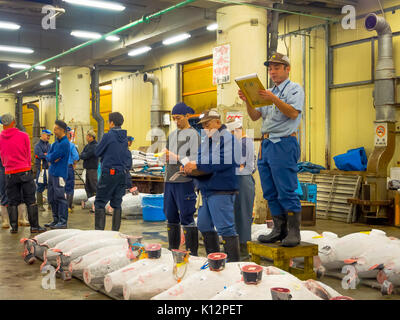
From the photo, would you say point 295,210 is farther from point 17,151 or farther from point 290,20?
point 290,20

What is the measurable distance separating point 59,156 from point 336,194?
Answer: 536 centimetres

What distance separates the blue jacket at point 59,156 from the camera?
727 centimetres

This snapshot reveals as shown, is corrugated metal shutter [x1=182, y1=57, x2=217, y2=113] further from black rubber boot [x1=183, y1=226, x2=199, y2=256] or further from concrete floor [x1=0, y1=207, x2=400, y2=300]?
black rubber boot [x1=183, y1=226, x2=199, y2=256]

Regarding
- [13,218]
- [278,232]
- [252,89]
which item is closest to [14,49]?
[13,218]

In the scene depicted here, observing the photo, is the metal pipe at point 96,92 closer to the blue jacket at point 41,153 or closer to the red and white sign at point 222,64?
the blue jacket at point 41,153

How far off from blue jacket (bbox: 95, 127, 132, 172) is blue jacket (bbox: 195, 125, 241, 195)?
7.61ft

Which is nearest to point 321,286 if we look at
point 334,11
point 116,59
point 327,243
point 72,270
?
point 327,243

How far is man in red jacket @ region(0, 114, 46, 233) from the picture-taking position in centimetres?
723

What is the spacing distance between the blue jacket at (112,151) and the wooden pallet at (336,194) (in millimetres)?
4757

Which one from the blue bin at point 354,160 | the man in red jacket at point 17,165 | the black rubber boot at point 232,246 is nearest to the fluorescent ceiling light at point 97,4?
the man in red jacket at point 17,165

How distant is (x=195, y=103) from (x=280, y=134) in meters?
10.9

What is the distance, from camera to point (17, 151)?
7.24 metres

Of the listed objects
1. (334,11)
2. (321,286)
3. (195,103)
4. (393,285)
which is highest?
(334,11)

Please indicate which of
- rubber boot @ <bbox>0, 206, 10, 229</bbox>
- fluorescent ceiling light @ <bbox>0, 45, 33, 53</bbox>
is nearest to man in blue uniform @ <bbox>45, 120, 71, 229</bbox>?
rubber boot @ <bbox>0, 206, 10, 229</bbox>
